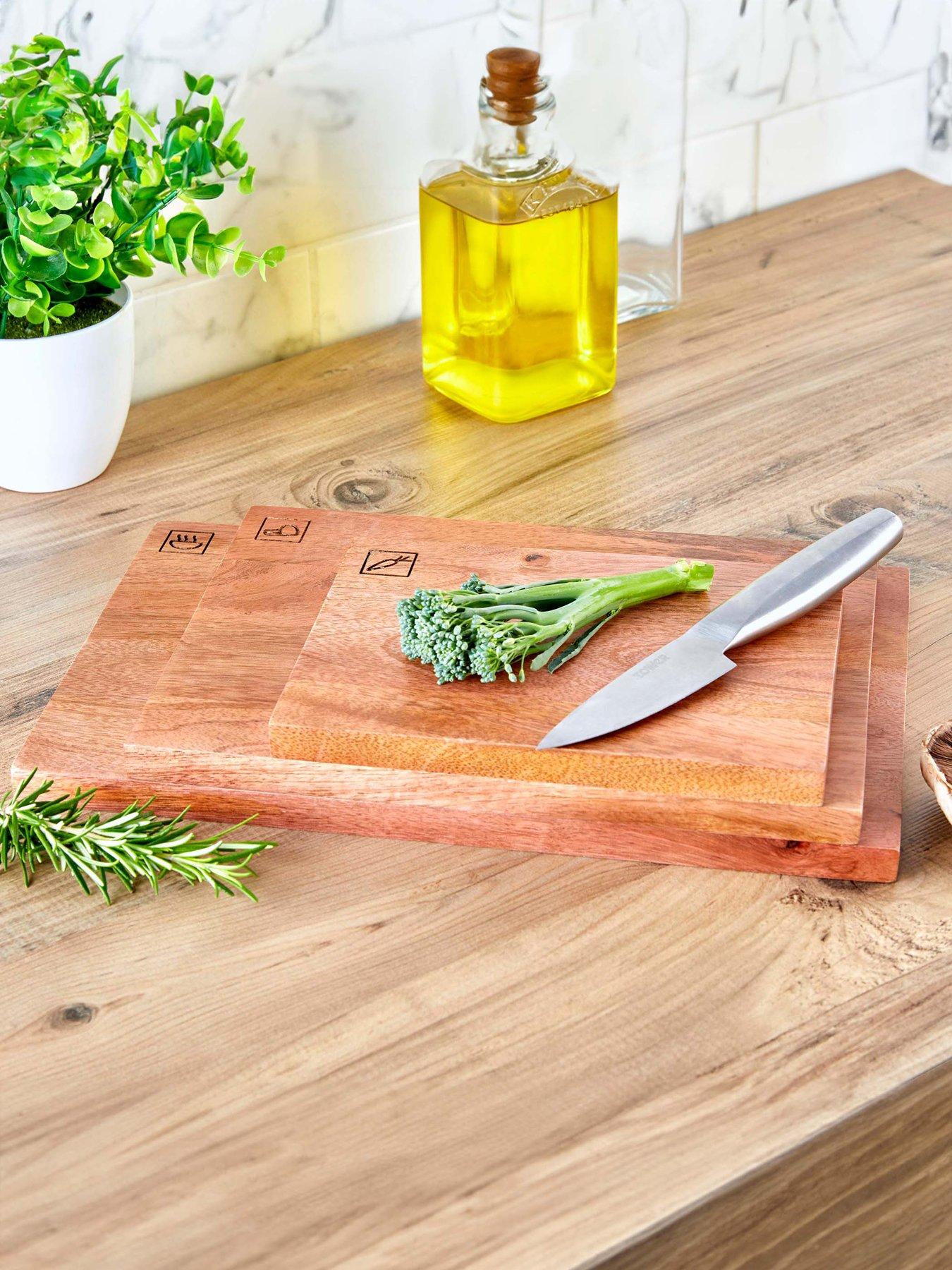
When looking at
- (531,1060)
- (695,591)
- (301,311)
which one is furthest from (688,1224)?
(301,311)

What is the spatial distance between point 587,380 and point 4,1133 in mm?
701

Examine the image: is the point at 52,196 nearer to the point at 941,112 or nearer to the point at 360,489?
the point at 360,489

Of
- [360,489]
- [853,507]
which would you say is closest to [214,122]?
[360,489]

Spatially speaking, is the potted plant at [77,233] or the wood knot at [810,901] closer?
the wood knot at [810,901]

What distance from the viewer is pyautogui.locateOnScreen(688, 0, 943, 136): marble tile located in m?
1.28

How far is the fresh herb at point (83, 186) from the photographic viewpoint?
32.7 inches

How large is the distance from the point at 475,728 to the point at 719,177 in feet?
2.79

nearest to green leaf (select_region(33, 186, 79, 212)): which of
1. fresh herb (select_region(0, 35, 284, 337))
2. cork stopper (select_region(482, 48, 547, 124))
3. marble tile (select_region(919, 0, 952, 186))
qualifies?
fresh herb (select_region(0, 35, 284, 337))

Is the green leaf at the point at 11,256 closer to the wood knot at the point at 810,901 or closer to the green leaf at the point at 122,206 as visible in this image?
the green leaf at the point at 122,206

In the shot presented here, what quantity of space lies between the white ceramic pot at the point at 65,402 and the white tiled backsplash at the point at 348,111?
0.48 feet

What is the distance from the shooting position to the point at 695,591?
0.76 m

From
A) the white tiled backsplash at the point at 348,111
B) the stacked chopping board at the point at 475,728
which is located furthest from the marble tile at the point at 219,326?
the stacked chopping board at the point at 475,728

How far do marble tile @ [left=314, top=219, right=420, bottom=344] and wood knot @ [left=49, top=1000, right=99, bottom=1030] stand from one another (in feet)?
2.27

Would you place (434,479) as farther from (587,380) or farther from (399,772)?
(399,772)
